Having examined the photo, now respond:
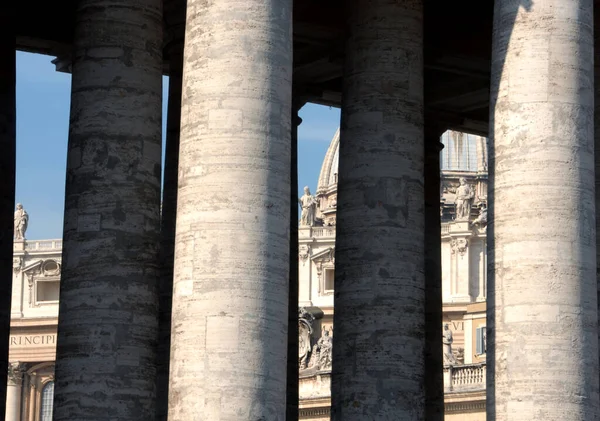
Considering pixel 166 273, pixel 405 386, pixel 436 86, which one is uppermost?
pixel 436 86

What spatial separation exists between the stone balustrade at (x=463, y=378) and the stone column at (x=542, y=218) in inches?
2623

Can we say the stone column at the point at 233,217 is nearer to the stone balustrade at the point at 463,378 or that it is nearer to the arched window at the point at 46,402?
the stone balustrade at the point at 463,378

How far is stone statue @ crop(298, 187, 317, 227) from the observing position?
6560 inches

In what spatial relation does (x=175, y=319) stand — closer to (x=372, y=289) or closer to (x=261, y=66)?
(x=261, y=66)

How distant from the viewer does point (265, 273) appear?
102 feet

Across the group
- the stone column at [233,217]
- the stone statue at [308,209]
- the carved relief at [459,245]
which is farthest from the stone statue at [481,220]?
the stone column at [233,217]

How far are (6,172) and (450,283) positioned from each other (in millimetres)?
108493

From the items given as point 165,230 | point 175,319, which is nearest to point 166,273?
point 165,230

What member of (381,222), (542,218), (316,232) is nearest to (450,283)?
(316,232)

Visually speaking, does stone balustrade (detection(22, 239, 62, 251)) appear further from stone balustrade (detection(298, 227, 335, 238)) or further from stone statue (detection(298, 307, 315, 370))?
stone statue (detection(298, 307, 315, 370))

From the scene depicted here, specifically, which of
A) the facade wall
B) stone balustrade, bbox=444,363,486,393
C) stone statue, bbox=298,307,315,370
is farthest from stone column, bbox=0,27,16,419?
the facade wall

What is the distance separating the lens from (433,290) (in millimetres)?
49219

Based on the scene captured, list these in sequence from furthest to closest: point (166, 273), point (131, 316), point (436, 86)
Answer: point (436, 86), point (166, 273), point (131, 316)

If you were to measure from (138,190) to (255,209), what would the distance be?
5.34 m
